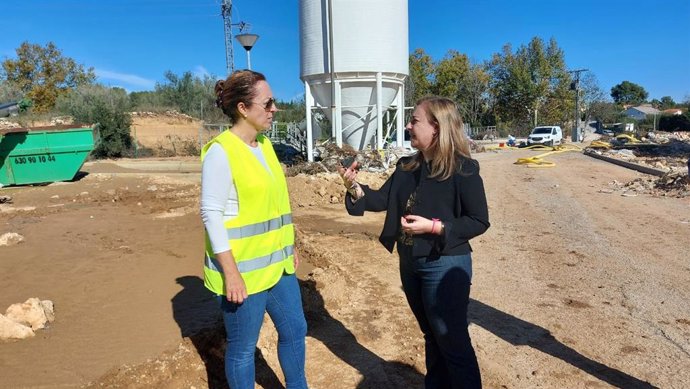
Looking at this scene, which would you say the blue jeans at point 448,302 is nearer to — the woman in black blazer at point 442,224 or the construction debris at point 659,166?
the woman in black blazer at point 442,224

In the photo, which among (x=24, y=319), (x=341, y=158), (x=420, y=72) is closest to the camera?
(x=24, y=319)

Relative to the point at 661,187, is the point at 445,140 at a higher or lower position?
higher

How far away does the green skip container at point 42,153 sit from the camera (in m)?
14.1

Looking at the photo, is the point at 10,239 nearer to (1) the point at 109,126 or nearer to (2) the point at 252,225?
(2) the point at 252,225

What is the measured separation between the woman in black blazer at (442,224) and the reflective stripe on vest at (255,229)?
2.08 ft

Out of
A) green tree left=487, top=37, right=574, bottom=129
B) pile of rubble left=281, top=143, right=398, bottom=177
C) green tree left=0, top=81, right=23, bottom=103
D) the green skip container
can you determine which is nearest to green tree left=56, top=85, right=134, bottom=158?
green tree left=0, top=81, right=23, bottom=103

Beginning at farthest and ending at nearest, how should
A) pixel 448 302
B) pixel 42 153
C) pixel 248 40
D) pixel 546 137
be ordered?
pixel 546 137
pixel 42 153
pixel 248 40
pixel 448 302

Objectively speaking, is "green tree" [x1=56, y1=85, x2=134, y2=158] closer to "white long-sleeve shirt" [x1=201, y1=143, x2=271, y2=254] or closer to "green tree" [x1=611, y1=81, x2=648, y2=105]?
"white long-sleeve shirt" [x1=201, y1=143, x2=271, y2=254]

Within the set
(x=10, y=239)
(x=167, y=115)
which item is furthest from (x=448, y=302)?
(x=167, y=115)

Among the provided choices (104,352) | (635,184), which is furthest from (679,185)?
(104,352)

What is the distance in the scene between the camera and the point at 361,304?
15.5 ft

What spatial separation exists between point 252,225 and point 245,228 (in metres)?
0.04

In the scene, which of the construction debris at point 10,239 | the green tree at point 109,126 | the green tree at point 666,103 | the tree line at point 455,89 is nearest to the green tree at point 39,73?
the tree line at point 455,89

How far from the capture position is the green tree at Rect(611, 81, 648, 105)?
359 feet
